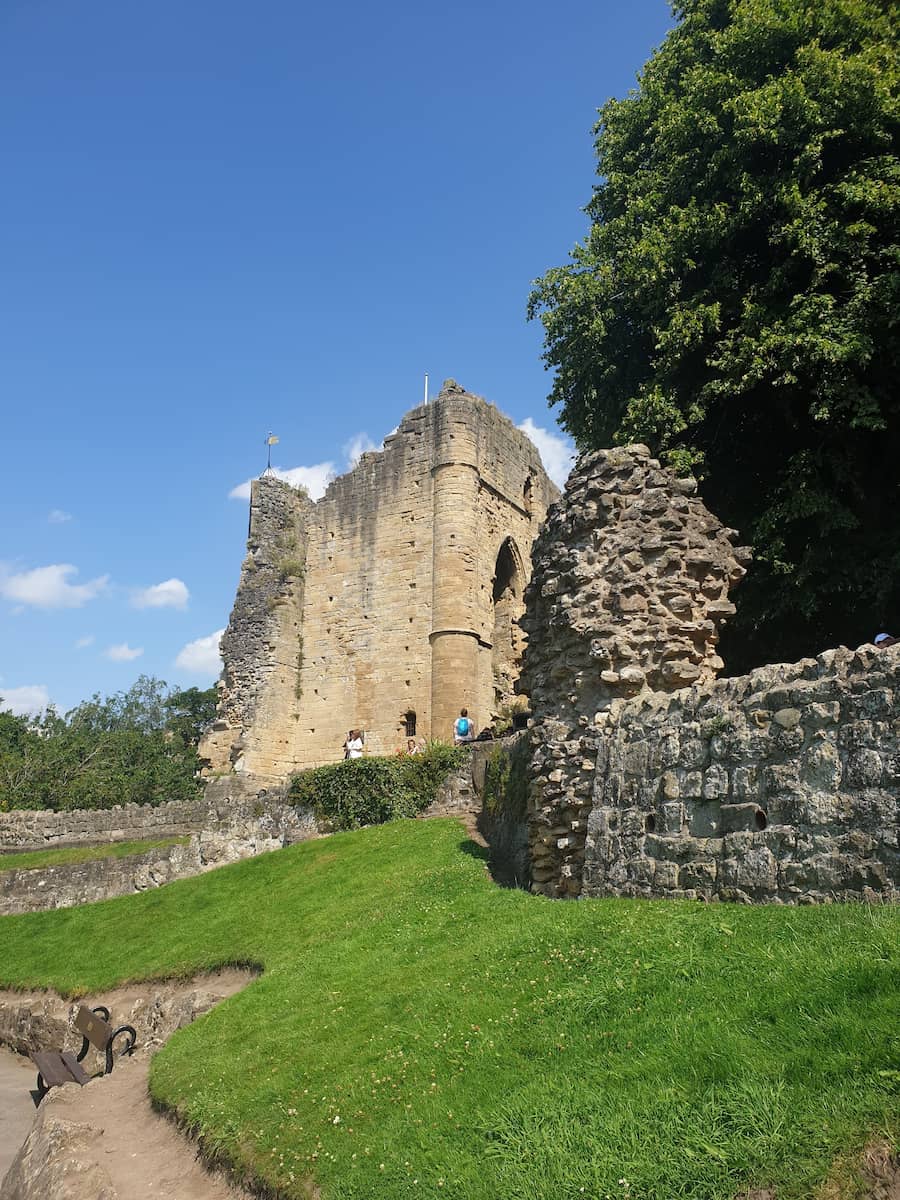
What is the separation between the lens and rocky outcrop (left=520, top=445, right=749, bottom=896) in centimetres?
917

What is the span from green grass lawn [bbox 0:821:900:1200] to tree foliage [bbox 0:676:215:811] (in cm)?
2437

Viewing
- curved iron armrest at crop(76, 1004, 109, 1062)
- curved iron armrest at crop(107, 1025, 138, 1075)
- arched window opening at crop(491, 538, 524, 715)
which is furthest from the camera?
arched window opening at crop(491, 538, 524, 715)

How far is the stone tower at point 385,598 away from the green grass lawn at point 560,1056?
17.3 metres

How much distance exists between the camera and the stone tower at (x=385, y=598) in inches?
1067

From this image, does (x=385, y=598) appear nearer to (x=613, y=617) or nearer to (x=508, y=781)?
(x=508, y=781)

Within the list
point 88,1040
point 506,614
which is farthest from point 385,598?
point 88,1040

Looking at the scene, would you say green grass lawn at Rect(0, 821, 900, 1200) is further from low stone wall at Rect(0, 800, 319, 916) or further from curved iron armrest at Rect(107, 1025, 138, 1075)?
low stone wall at Rect(0, 800, 319, 916)

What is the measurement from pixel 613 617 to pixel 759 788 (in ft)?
9.32

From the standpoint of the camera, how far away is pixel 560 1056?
17.7 feet

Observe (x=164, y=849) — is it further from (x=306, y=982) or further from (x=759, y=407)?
(x=759, y=407)

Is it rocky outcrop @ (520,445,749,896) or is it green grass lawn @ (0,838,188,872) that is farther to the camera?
green grass lawn @ (0,838,188,872)

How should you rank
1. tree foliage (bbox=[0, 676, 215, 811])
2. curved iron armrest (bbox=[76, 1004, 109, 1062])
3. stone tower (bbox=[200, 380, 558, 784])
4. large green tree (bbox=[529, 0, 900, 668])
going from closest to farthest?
curved iron armrest (bbox=[76, 1004, 109, 1062]) < large green tree (bbox=[529, 0, 900, 668]) < stone tower (bbox=[200, 380, 558, 784]) < tree foliage (bbox=[0, 676, 215, 811])

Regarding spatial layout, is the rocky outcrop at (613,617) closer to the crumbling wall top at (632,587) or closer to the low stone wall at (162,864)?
the crumbling wall top at (632,587)

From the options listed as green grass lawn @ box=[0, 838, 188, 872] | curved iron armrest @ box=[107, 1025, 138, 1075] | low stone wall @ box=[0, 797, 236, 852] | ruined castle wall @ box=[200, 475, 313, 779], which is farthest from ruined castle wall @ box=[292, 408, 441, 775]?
curved iron armrest @ box=[107, 1025, 138, 1075]
